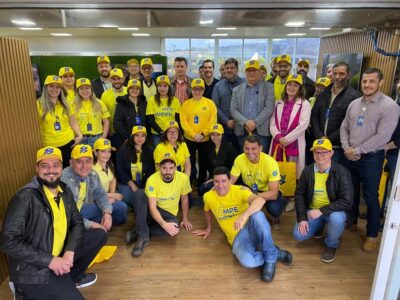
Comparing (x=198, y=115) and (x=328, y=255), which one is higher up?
(x=198, y=115)

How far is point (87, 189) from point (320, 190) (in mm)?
2164

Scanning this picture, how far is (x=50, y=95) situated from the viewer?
3141 mm

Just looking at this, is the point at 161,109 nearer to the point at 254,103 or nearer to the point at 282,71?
the point at 254,103

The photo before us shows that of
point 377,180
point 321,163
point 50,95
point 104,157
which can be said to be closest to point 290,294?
point 321,163

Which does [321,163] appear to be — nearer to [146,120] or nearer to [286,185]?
[286,185]

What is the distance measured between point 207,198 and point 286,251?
2.82 feet

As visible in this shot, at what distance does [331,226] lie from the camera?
2.68 m

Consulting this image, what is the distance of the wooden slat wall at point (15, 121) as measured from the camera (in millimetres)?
2330

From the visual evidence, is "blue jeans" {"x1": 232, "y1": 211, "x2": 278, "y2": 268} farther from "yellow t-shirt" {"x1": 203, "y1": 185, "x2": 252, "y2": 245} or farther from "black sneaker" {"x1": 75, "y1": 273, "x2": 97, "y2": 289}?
"black sneaker" {"x1": 75, "y1": 273, "x2": 97, "y2": 289}

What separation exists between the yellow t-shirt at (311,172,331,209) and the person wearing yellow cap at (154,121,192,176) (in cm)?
143

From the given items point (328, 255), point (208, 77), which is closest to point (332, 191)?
point (328, 255)

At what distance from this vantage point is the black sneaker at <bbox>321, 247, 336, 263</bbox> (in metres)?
2.72

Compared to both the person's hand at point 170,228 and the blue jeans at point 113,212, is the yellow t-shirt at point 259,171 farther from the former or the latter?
the blue jeans at point 113,212

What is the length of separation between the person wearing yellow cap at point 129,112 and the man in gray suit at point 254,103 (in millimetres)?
1165
